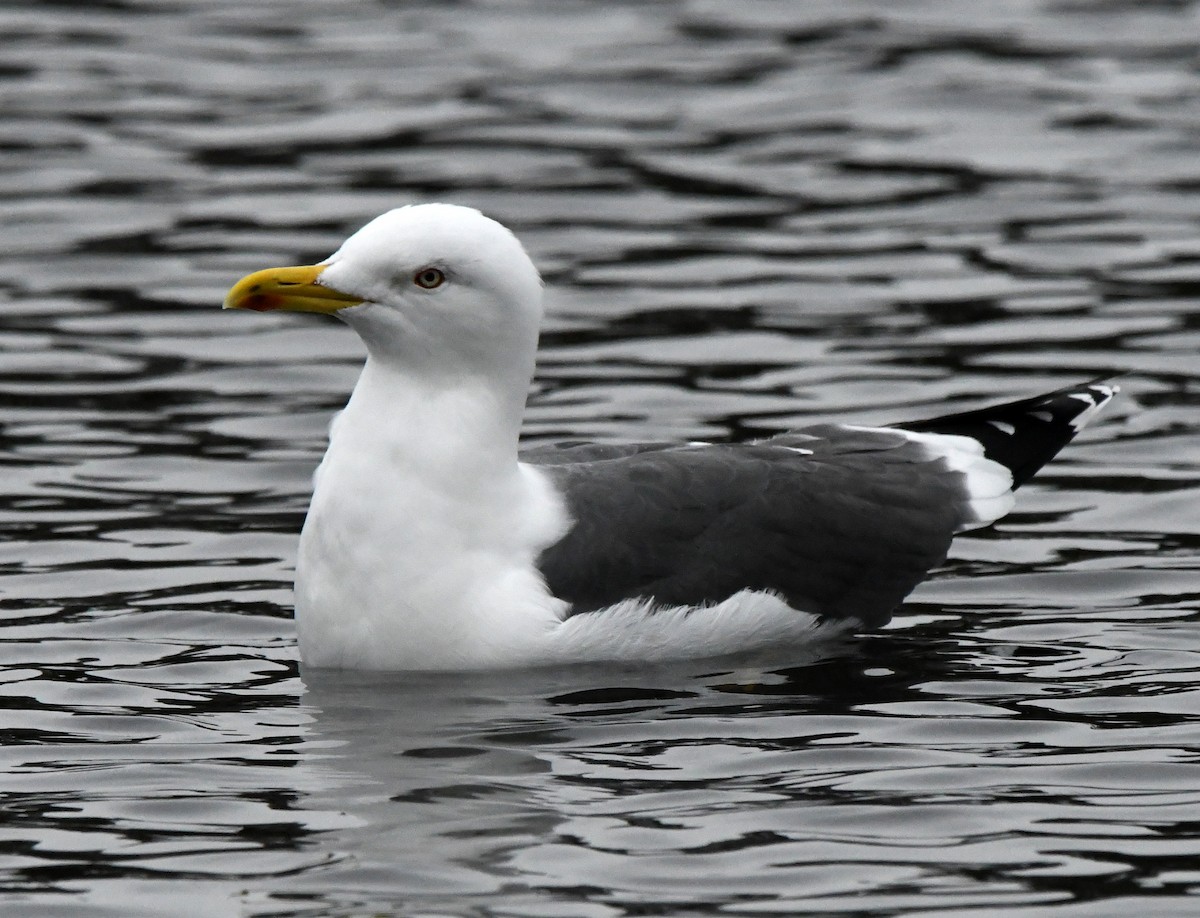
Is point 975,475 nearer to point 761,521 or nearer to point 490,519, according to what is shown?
point 761,521

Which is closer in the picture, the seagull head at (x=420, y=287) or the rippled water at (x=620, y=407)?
the rippled water at (x=620, y=407)

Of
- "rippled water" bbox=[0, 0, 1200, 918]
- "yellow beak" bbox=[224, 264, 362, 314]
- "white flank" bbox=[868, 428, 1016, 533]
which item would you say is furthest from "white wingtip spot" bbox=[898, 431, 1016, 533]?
"yellow beak" bbox=[224, 264, 362, 314]

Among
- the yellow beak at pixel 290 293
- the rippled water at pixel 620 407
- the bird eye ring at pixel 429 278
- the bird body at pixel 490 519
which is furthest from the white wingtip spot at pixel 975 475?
the yellow beak at pixel 290 293

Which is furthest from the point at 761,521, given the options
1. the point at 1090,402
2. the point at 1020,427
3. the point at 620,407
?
the point at 620,407

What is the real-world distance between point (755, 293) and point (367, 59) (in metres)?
6.78

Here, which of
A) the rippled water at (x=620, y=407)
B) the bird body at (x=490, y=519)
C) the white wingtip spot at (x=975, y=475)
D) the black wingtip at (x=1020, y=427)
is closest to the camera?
the rippled water at (x=620, y=407)

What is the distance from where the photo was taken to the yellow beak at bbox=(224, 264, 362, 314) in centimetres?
903

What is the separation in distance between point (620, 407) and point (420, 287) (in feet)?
14.0

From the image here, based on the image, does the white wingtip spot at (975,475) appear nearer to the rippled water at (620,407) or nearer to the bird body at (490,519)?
the rippled water at (620,407)

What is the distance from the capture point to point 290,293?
906 cm

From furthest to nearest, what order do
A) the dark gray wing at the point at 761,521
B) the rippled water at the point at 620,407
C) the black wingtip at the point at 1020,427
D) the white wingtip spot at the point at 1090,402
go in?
the white wingtip spot at the point at 1090,402 < the black wingtip at the point at 1020,427 < the dark gray wing at the point at 761,521 < the rippled water at the point at 620,407

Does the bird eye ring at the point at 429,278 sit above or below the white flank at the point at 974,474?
above

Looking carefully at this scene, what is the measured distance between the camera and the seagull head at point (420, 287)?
9.03m

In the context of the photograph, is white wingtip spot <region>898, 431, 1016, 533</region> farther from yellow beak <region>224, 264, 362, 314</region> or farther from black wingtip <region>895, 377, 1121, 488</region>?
yellow beak <region>224, 264, 362, 314</region>
